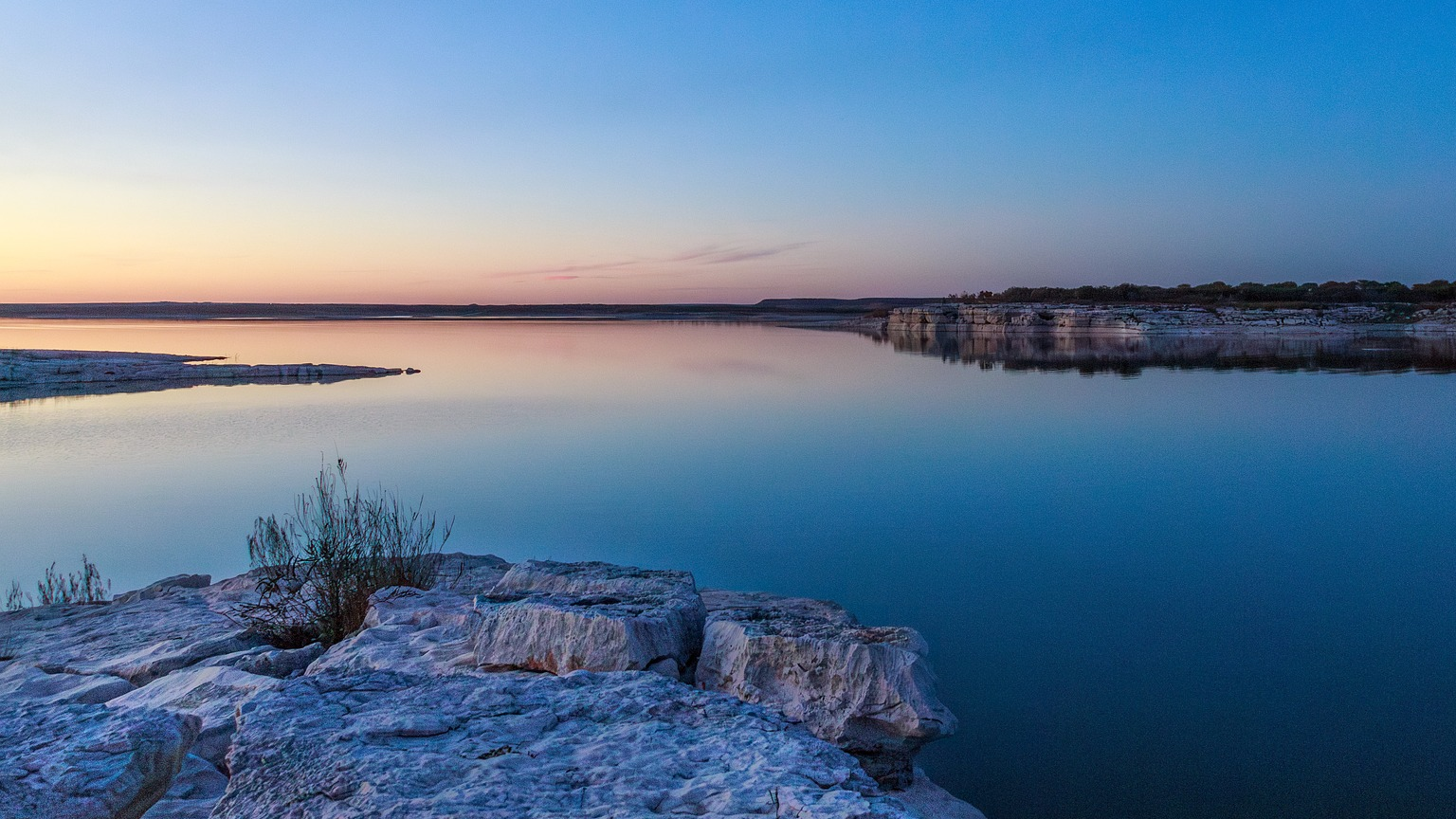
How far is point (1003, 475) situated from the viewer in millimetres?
12102

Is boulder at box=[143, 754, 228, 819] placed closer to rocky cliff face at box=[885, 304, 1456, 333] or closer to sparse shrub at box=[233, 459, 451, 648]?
sparse shrub at box=[233, 459, 451, 648]

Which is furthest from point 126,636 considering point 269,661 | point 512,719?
point 512,719

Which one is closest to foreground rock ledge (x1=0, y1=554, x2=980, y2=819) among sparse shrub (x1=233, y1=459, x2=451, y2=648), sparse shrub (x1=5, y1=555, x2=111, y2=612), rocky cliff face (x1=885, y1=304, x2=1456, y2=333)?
sparse shrub (x1=233, y1=459, x2=451, y2=648)

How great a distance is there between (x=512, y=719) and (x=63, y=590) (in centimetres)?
694

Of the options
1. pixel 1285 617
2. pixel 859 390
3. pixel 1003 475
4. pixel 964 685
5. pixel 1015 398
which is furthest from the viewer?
pixel 859 390

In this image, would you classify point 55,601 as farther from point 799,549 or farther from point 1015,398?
point 1015,398

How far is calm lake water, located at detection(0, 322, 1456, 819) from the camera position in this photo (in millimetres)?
4598

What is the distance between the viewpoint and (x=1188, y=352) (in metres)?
37.2

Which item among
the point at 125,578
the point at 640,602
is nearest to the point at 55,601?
the point at 125,578

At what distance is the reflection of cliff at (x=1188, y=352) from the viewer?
28844 mm

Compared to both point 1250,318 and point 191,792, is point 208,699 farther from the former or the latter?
point 1250,318

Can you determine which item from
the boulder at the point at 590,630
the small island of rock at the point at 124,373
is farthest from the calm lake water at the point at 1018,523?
the small island of rock at the point at 124,373

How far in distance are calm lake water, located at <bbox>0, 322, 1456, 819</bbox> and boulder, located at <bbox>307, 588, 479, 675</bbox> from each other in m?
2.58

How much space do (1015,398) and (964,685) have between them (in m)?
16.9
